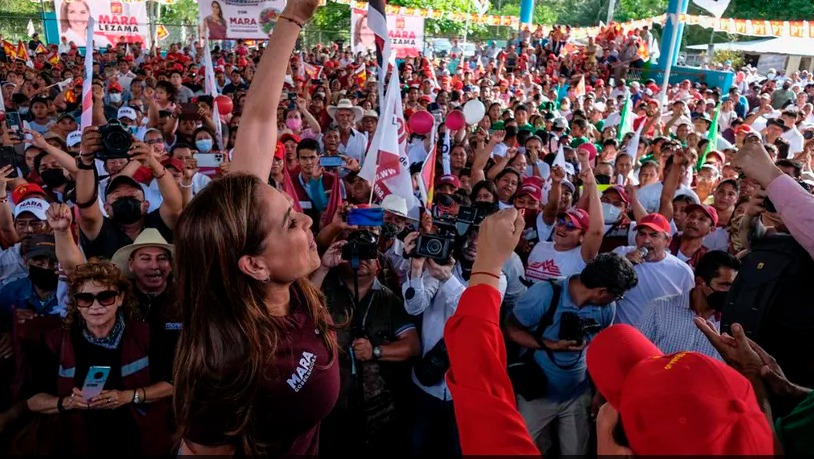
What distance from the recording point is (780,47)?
25.8 metres

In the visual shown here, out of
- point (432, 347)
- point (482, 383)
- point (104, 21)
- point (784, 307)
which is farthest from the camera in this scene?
point (104, 21)

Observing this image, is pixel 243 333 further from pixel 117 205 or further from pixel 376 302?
pixel 117 205

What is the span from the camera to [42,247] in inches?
126

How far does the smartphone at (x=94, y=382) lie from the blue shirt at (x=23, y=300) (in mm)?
976

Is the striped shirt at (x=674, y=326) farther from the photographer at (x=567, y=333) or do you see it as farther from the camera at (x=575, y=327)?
the camera at (x=575, y=327)

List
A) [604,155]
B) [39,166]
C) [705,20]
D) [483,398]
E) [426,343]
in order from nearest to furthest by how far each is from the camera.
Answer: [483,398], [426,343], [39,166], [604,155], [705,20]

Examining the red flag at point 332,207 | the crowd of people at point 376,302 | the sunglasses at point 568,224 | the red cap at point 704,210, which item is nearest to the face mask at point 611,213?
the crowd of people at point 376,302

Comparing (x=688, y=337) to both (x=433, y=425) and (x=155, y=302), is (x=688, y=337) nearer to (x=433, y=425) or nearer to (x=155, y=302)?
(x=433, y=425)

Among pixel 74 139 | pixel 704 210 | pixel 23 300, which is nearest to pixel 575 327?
pixel 704 210

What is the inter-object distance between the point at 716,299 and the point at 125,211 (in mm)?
3489

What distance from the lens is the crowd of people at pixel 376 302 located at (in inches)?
41.6

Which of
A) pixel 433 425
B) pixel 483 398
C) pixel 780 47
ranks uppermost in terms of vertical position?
pixel 780 47

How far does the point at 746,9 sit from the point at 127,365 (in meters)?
41.3

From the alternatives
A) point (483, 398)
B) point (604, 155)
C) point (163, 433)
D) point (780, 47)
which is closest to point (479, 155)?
point (604, 155)
